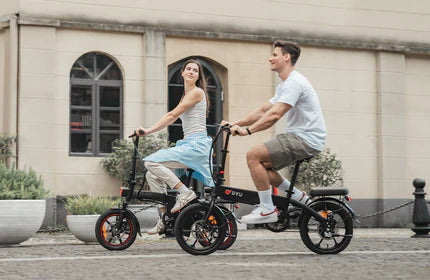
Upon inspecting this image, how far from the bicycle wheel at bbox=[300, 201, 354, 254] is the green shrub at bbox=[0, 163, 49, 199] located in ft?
11.3

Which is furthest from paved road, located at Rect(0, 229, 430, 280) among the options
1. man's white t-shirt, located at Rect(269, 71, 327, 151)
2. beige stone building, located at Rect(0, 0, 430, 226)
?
beige stone building, located at Rect(0, 0, 430, 226)

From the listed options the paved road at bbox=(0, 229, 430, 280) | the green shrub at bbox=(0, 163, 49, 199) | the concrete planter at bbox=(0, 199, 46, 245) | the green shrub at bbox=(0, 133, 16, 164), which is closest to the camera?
the paved road at bbox=(0, 229, 430, 280)

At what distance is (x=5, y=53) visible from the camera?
15.5 metres

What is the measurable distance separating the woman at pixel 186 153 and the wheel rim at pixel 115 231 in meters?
0.26

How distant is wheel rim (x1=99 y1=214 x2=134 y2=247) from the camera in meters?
9.10

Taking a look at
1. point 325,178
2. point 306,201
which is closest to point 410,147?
point 325,178

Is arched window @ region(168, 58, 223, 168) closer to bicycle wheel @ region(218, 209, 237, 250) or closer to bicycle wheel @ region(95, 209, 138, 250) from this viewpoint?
bicycle wheel @ region(95, 209, 138, 250)

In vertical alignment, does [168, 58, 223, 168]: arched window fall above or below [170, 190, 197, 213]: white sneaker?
above

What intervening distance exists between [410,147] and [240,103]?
3.88m

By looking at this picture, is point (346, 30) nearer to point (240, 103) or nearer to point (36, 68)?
point (240, 103)

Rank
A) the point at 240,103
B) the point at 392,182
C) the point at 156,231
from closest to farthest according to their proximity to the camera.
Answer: the point at 156,231, the point at 240,103, the point at 392,182

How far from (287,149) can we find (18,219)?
11.2 feet

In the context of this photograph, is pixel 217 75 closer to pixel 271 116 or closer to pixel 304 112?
pixel 304 112

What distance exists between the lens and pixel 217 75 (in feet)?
56.0
